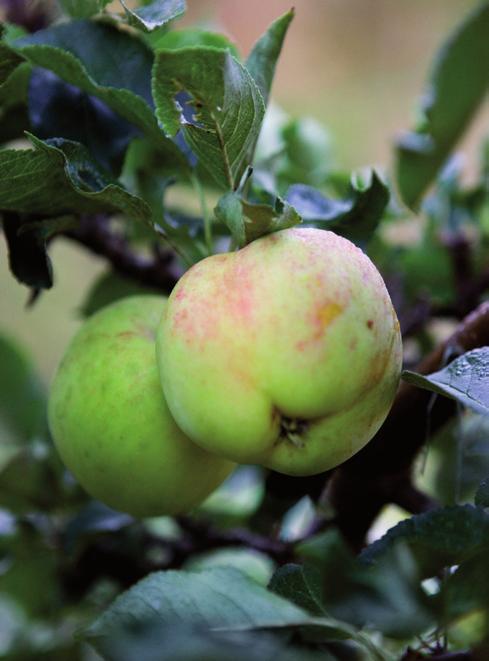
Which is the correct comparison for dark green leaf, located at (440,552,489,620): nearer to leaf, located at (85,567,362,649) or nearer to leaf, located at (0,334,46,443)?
leaf, located at (85,567,362,649)

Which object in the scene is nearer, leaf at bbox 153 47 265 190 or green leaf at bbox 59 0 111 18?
leaf at bbox 153 47 265 190

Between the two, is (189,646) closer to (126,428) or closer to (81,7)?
(126,428)

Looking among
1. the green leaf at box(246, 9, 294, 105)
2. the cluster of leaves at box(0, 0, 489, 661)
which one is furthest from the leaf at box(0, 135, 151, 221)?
the green leaf at box(246, 9, 294, 105)

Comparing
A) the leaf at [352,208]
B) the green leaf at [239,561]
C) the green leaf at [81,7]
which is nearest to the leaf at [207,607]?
the leaf at [352,208]

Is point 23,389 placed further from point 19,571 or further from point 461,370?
point 461,370

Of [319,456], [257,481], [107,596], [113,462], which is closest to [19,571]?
[107,596]

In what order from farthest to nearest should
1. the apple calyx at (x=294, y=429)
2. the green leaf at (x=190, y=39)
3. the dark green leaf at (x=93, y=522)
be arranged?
1. the dark green leaf at (x=93, y=522)
2. the green leaf at (x=190, y=39)
3. the apple calyx at (x=294, y=429)

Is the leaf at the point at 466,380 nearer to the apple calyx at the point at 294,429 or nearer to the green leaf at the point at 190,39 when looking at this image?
the apple calyx at the point at 294,429
